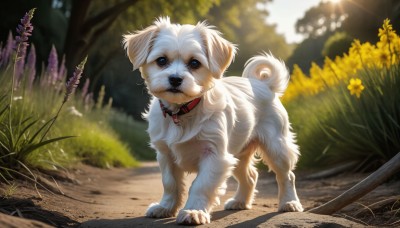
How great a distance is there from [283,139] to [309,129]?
12.4ft

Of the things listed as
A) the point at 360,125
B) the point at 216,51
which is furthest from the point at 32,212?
the point at 360,125

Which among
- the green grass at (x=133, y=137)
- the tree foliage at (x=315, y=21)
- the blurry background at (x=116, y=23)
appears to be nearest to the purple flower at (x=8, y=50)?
the blurry background at (x=116, y=23)

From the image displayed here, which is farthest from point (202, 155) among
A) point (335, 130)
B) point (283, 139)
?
point (335, 130)

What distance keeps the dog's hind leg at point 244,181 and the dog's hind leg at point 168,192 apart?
35.6 inches

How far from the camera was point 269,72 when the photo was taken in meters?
5.73

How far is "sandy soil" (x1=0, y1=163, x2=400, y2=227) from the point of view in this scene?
3949mm

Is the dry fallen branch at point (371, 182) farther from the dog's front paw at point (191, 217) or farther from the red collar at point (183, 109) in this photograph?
the red collar at point (183, 109)

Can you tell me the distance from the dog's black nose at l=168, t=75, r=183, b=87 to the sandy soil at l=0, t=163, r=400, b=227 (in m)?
1.06

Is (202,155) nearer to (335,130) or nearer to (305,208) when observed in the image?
(305,208)

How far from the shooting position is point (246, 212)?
490 cm

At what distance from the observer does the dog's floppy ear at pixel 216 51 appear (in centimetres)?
427

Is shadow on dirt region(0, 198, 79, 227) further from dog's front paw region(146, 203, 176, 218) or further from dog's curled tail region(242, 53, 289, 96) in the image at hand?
dog's curled tail region(242, 53, 289, 96)

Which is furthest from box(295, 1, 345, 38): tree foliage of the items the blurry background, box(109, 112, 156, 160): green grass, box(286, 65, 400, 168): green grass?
box(286, 65, 400, 168): green grass

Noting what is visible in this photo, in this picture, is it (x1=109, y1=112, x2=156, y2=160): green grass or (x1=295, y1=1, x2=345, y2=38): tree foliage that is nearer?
(x1=109, y1=112, x2=156, y2=160): green grass
